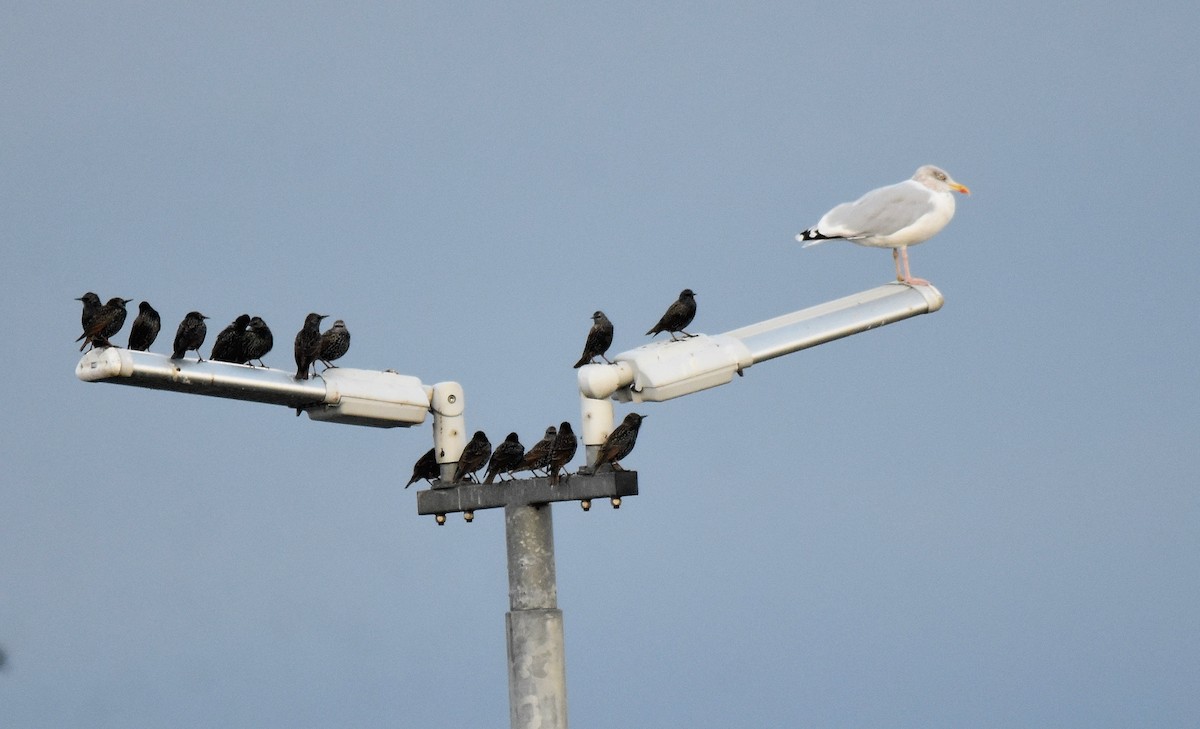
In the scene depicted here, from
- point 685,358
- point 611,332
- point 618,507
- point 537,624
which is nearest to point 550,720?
point 537,624

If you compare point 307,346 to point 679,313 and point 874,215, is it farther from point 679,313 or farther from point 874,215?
point 874,215

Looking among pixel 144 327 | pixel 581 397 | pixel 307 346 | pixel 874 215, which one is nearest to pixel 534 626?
pixel 581 397

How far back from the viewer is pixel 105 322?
20.1 m

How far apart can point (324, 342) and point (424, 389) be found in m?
1.50

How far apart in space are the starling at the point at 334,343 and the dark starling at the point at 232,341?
0.86 meters

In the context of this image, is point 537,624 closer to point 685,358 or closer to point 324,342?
point 685,358

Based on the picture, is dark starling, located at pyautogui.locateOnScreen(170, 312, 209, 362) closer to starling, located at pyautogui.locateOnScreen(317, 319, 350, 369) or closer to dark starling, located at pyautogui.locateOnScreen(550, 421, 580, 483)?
starling, located at pyautogui.locateOnScreen(317, 319, 350, 369)

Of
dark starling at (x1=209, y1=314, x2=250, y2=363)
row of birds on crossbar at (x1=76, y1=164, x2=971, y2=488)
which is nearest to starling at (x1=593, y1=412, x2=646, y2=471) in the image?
row of birds on crossbar at (x1=76, y1=164, x2=971, y2=488)

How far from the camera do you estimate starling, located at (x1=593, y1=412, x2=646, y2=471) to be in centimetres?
1873

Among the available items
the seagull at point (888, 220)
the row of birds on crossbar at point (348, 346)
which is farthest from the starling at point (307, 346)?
the seagull at point (888, 220)

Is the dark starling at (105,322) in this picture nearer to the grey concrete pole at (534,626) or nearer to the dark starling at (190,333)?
the dark starling at (190,333)

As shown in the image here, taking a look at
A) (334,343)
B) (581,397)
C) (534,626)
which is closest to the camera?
(534,626)

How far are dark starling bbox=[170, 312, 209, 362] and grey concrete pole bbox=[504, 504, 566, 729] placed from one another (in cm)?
369

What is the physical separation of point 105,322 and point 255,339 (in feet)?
5.42
